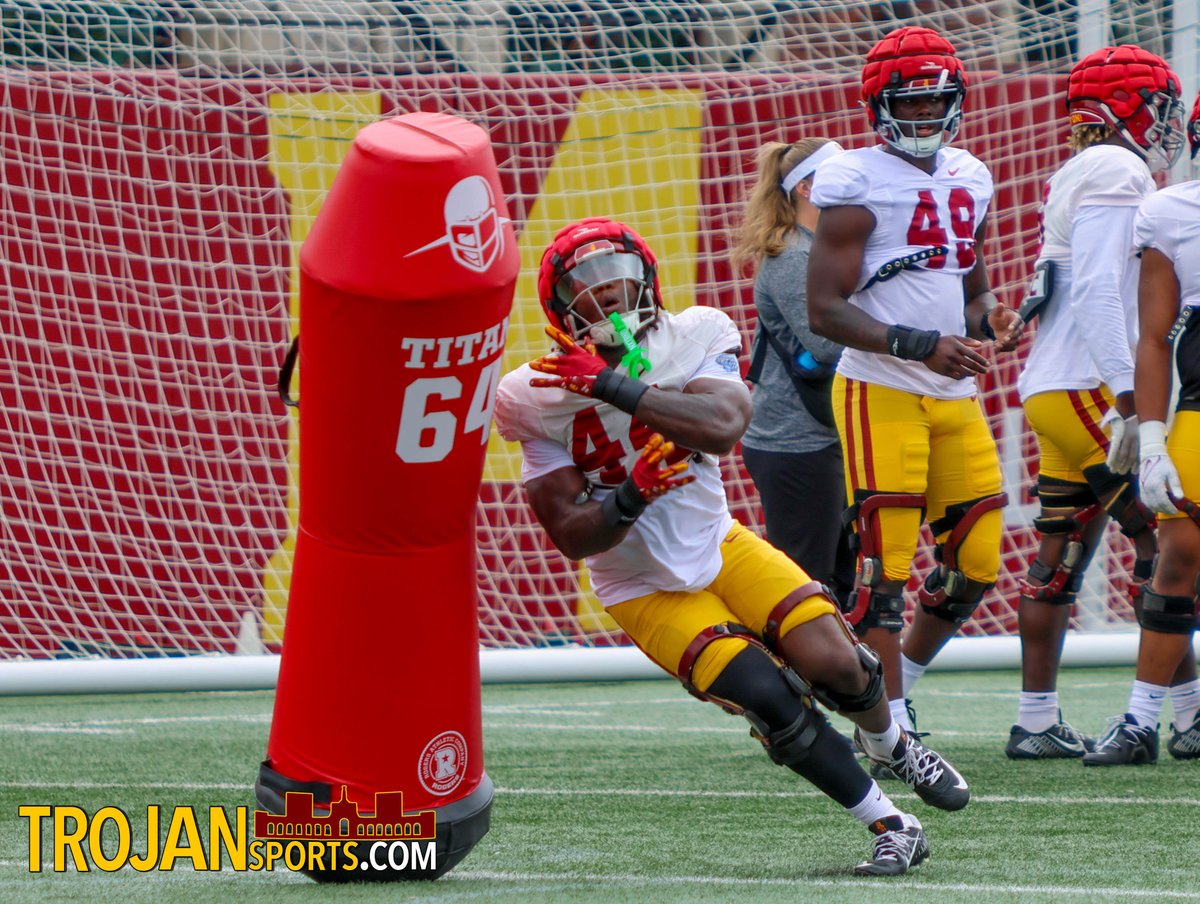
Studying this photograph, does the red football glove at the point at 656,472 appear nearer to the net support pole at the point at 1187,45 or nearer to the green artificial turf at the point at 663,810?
the green artificial turf at the point at 663,810

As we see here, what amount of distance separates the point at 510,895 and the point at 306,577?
719mm

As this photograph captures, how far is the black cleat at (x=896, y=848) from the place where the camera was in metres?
3.44

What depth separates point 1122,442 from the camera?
4859mm

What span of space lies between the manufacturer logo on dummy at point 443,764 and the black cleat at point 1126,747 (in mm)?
2145

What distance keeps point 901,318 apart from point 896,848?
1.70 metres

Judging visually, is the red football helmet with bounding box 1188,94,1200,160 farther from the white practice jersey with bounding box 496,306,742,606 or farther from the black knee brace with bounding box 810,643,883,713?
the black knee brace with bounding box 810,643,883,713

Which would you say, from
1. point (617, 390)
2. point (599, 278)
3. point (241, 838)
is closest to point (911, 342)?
point (599, 278)

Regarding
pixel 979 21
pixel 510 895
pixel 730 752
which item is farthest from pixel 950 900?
pixel 979 21

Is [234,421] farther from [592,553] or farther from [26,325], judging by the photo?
[592,553]

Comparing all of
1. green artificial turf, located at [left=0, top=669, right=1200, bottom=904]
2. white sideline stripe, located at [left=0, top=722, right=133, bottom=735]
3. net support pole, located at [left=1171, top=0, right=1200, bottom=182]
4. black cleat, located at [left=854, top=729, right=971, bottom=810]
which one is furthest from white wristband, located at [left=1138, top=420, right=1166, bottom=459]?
white sideline stripe, located at [left=0, top=722, right=133, bottom=735]

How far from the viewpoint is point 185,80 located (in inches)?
292

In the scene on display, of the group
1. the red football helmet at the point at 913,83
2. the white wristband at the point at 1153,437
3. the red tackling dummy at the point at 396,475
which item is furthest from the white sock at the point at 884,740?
the red football helmet at the point at 913,83

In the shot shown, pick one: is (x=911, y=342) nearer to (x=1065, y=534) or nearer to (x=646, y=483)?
(x=1065, y=534)

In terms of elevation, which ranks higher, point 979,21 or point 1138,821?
point 979,21
